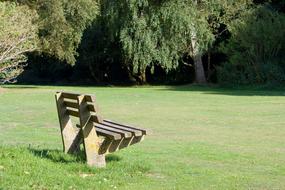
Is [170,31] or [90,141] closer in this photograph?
[90,141]

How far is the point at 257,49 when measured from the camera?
3859 centimetres

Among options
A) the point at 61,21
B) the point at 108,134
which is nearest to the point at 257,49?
the point at 61,21

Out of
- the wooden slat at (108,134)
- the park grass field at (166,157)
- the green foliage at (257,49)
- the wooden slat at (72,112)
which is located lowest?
the park grass field at (166,157)

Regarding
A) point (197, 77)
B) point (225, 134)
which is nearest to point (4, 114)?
point (225, 134)

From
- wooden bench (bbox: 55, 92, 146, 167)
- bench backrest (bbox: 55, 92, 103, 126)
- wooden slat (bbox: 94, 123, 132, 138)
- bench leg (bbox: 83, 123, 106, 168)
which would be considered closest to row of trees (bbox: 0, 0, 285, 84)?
bench backrest (bbox: 55, 92, 103, 126)

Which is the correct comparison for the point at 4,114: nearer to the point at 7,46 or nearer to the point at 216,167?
the point at 7,46

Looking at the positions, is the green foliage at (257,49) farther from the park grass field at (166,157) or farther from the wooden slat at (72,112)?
the wooden slat at (72,112)

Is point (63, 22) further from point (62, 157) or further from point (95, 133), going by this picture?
point (95, 133)

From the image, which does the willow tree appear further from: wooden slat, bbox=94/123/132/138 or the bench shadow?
wooden slat, bbox=94/123/132/138

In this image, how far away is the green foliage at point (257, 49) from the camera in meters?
37.8

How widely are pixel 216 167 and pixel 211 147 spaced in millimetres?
2371

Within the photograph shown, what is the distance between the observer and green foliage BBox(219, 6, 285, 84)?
1490 inches

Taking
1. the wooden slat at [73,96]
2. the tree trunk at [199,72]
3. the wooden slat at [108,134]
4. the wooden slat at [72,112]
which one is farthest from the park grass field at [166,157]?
the tree trunk at [199,72]

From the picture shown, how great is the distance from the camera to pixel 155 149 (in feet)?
35.2
